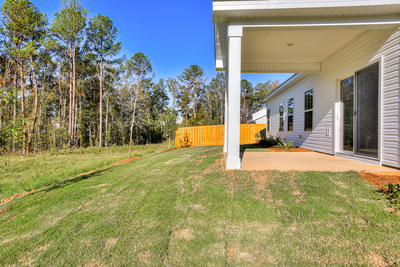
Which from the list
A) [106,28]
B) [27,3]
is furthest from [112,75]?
[27,3]

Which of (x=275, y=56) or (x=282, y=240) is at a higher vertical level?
(x=275, y=56)

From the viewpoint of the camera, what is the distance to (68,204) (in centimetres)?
283

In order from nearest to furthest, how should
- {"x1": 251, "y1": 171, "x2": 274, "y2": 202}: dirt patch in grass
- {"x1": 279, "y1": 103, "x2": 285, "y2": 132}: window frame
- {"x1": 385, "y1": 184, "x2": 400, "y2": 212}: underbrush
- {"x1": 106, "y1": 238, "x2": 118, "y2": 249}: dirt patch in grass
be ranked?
{"x1": 106, "y1": 238, "x2": 118, "y2": 249}: dirt patch in grass, {"x1": 385, "y1": 184, "x2": 400, "y2": 212}: underbrush, {"x1": 251, "y1": 171, "x2": 274, "y2": 202}: dirt patch in grass, {"x1": 279, "y1": 103, "x2": 285, "y2": 132}: window frame

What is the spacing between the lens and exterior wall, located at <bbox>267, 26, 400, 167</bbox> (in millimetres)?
3135

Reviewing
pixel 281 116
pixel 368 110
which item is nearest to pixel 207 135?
pixel 281 116

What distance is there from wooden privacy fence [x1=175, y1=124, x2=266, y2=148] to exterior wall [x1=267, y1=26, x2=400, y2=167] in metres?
5.59

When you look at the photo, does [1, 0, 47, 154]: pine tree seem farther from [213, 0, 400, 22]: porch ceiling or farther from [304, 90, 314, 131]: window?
[304, 90, 314, 131]: window

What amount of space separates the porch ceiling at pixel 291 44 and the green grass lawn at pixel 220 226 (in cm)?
318

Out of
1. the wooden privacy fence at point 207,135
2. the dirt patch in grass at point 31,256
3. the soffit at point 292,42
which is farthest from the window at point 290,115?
the dirt patch in grass at point 31,256

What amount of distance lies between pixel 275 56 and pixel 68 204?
21.3ft

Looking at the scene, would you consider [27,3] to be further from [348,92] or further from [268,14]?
[348,92]

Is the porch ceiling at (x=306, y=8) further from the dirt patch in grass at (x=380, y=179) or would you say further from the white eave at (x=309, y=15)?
the dirt patch in grass at (x=380, y=179)

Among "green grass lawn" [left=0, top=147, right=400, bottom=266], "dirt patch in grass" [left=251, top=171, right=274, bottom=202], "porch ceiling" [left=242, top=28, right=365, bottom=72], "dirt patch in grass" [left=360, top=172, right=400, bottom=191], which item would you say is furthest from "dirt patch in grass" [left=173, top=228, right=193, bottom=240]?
"porch ceiling" [left=242, top=28, right=365, bottom=72]

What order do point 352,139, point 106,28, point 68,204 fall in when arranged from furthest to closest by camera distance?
point 106,28 → point 352,139 → point 68,204
